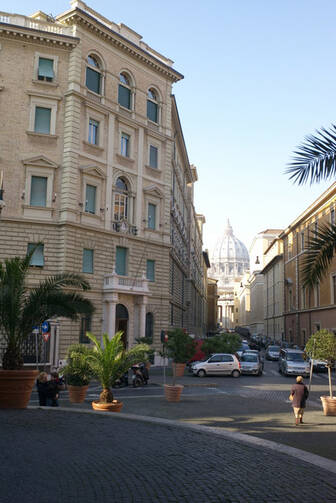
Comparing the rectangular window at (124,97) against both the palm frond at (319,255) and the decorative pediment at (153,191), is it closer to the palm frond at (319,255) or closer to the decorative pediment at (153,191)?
the decorative pediment at (153,191)

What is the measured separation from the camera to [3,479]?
7188 millimetres

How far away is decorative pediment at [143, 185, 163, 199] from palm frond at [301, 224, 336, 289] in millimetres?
26987

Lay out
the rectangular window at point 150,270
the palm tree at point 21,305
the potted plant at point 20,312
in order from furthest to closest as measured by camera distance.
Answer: the rectangular window at point 150,270, the palm tree at point 21,305, the potted plant at point 20,312

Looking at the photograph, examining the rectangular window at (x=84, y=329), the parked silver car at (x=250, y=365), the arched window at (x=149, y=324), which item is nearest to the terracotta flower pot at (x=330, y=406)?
the parked silver car at (x=250, y=365)

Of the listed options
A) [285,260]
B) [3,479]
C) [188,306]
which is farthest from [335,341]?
[285,260]

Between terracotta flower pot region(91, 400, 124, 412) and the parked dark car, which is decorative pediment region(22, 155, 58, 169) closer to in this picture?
terracotta flower pot region(91, 400, 124, 412)

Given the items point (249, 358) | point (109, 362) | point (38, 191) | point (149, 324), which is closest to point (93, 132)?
point (38, 191)

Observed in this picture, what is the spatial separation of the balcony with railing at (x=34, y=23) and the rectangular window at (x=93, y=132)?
17.8 ft

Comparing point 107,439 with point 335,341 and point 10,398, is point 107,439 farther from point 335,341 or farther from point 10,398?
point 335,341

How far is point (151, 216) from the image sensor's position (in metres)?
36.8

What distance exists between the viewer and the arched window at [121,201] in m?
34.3

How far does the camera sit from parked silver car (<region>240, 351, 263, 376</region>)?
3200cm

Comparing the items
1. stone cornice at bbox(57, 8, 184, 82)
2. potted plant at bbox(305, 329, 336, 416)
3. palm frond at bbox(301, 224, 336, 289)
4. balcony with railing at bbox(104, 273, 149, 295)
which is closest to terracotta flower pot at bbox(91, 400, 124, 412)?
palm frond at bbox(301, 224, 336, 289)

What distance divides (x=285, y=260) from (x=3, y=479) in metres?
67.3
